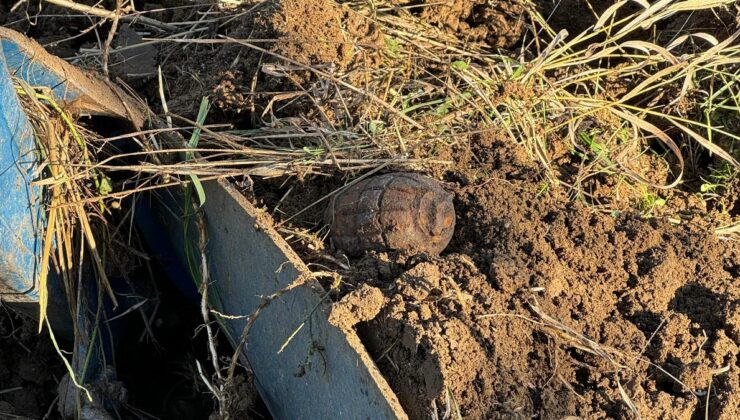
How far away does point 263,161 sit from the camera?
2574 millimetres

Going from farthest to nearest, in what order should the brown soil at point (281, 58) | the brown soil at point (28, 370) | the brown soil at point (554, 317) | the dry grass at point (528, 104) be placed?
the brown soil at point (28, 370)
the brown soil at point (281, 58)
the dry grass at point (528, 104)
the brown soil at point (554, 317)

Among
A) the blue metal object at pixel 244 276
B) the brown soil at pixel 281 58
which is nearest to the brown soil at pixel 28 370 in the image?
the blue metal object at pixel 244 276

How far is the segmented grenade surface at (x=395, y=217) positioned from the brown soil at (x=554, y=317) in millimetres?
64

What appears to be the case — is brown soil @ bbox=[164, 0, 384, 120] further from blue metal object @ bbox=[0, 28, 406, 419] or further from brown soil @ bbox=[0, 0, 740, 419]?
blue metal object @ bbox=[0, 28, 406, 419]

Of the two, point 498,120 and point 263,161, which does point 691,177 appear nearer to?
point 498,120

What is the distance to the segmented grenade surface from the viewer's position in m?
2.32

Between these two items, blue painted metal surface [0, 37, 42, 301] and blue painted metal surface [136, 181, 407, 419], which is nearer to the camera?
blue painted metal surface [136, 181, 407, 419]

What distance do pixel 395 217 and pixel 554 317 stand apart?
19.3 inches

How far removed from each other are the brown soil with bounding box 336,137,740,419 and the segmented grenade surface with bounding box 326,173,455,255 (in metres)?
0.06

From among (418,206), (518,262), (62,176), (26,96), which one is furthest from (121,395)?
(518,262)

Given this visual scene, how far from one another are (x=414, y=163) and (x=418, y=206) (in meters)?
0.25

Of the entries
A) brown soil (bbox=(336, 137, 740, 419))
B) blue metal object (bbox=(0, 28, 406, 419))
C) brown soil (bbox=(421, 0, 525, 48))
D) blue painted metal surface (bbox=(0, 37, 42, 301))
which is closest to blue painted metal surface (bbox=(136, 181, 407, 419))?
blue metal object (bbox=(0, 28, 406, 419))

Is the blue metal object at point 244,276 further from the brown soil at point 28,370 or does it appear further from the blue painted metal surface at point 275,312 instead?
the brown soil at point 28,370

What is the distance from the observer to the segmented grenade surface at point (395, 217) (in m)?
2.32
